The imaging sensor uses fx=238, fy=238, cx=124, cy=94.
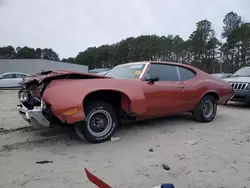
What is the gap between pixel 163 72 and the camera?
524 centimetres

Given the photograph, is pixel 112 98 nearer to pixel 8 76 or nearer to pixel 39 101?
pixel 39 101

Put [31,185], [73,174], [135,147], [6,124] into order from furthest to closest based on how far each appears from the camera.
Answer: [6,124] < [135,147] < [73,174] < [31,185]

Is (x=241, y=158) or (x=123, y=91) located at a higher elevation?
(x=123, y=91)

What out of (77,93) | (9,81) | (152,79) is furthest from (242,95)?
(9,81)

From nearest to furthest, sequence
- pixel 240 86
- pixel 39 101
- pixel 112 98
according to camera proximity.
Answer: pixel 39 101, pixel 112 98, pixel 240 86

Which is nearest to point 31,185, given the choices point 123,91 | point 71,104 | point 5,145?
point 71,104

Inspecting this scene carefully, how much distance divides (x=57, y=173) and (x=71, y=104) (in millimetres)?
1035

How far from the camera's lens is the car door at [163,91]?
4662 millimetres

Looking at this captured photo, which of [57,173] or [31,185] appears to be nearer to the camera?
[31,185]

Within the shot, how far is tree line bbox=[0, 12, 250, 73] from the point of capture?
160 feet

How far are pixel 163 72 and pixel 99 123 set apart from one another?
6.37 feet

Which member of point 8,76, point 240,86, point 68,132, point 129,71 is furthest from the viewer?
point 8,76

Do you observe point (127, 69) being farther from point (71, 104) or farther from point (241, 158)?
point (241, 158)

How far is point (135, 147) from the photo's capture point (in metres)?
4.02
